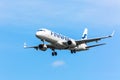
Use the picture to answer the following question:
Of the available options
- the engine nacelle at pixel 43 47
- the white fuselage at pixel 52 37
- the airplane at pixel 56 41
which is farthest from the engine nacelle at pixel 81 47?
the engine nacelle at pixel 43 47

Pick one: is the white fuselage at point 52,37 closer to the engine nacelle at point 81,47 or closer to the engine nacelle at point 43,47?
the engine nacelle at point 43,47

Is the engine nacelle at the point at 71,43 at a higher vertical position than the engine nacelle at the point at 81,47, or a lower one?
lower

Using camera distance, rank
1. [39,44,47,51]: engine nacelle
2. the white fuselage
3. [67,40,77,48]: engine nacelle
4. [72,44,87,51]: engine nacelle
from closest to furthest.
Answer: the white fuselage, [39,44,47,51]: engine nacelle, [67,40,77,48]: engine nacelle, [72,44,87,51]: engine nacelle

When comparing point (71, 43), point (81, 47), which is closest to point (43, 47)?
point (71, 43)

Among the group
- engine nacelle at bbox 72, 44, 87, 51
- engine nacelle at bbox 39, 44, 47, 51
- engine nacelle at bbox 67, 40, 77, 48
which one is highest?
engine nacelle at bbox 72, 44, 87, 51

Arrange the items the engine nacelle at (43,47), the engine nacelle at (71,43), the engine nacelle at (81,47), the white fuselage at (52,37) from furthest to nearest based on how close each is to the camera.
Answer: the engine nacelle at (81,47) < the engine nacelle at (71,43) < the engine nacelle at (43,47) < the white fuselage at (52,37)

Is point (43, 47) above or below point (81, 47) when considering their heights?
below

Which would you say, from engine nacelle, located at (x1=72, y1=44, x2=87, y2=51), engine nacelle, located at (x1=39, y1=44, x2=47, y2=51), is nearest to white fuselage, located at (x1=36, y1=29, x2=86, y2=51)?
engine nacelle, located at (x1=39, y1=44, x2=47, y2=51)

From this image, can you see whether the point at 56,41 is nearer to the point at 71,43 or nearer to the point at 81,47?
the point at 71,43

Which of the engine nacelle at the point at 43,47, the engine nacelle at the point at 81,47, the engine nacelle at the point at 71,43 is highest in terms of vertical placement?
the engine nacelle at the point at 81,47

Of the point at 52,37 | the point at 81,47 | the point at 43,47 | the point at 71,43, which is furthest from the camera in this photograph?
the point at 81,47

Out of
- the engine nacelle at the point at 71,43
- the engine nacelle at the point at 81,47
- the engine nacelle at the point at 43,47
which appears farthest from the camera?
the engine nacelle at the point at 81,47

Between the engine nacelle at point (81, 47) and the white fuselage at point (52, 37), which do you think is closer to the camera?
the white fuselage at point (52, 37)

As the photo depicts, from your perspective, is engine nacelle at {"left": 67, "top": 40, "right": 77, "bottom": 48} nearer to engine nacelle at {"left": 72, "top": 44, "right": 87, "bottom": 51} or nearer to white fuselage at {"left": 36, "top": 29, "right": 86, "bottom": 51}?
white fuselage at {"left": 36, "top": 29, "right": 86, "bottom": 51}
